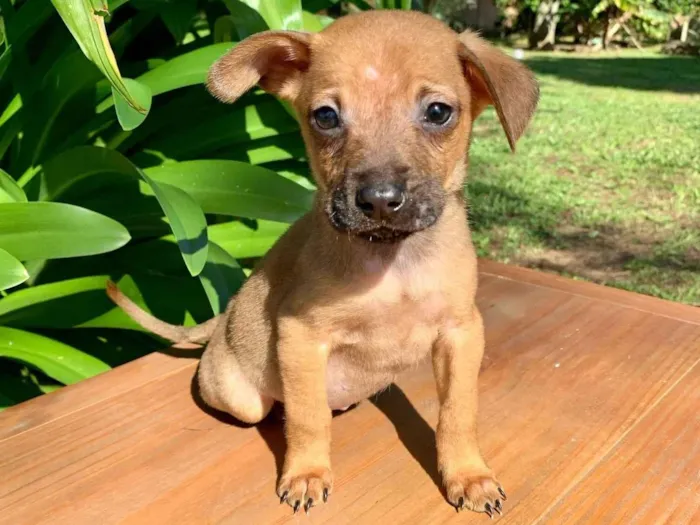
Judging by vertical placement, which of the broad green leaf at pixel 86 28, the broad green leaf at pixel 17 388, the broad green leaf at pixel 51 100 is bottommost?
the broad green leaf at pixel 17 388

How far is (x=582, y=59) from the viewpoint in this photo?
17.2 metres

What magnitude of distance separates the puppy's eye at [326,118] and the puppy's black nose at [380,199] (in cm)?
31

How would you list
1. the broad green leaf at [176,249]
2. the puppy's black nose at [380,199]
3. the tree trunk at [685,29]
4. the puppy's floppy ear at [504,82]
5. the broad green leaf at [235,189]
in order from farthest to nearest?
the tree trunk at [685,29], the broad green leaf at [176,249], the broad green leaf at [235,189], the puppy's floppy ear at [504,82], the puppy's black nose at [380,199]

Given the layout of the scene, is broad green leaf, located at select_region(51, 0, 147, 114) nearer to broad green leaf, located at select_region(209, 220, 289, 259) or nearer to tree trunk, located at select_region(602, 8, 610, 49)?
broad green leaf, located at select_region(209, 220, 289, 259)

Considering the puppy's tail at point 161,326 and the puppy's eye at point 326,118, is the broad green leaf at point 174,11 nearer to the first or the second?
the puppy's tail at point 161,326

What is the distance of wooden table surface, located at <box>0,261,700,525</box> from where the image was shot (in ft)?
6.41

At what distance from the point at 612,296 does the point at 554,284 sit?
280 mm

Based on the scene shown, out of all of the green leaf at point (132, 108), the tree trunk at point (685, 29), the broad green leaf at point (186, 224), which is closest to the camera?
the green leaf at point (132, 108)

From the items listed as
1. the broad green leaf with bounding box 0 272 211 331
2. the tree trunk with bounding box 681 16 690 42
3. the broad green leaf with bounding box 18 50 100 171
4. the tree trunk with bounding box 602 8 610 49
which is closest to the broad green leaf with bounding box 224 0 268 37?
the broad green leaf with bounding box 18 50 100 171

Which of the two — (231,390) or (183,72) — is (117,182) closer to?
(183,72)

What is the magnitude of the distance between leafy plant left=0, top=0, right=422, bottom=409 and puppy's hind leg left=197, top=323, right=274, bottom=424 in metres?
0.32

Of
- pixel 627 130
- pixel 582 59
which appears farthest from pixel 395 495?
pixel 582 59

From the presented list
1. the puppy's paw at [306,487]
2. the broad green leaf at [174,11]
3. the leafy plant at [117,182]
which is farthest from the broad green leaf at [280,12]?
the puppy's paw at [306,487]

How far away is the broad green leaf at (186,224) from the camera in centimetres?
228
